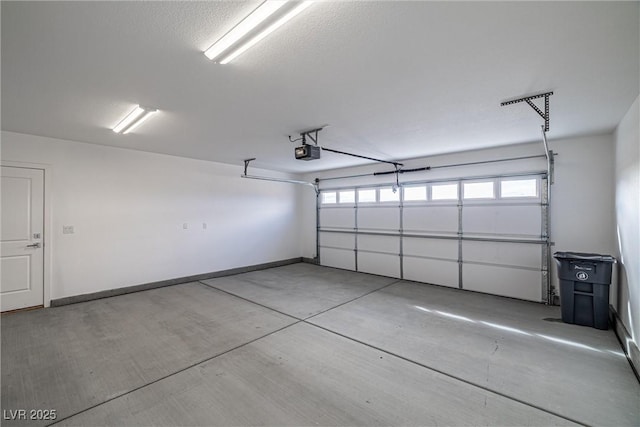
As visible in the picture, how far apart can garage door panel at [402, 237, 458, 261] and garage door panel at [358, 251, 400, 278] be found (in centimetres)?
38

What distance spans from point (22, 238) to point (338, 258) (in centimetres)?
607

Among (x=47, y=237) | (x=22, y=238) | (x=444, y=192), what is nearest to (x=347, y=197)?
(x=444, y=192)

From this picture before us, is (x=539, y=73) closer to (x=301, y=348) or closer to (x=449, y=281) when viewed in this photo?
(x=301, y=348)

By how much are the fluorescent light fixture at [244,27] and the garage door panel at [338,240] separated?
571 centimetres

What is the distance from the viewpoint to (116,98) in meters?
2.79

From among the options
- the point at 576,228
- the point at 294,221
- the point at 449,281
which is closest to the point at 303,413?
the point at 449,281

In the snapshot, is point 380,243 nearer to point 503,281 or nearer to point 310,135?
point 503,281

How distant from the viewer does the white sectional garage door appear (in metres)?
4.64

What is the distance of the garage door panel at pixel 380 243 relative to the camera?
6.26m

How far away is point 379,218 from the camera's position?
6578 millimetres

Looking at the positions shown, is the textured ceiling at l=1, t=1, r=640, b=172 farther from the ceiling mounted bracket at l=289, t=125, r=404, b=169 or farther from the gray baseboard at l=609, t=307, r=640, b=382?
the gray baseboard at l=609, t=307, r=640, b=382

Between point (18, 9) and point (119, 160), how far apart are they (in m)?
3.94

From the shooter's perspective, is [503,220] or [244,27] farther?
[503,220]

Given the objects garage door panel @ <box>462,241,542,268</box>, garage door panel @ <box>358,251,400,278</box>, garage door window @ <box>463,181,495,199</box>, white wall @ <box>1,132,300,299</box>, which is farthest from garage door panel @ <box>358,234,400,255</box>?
white wall @ <box>1,132,300,299</box>
